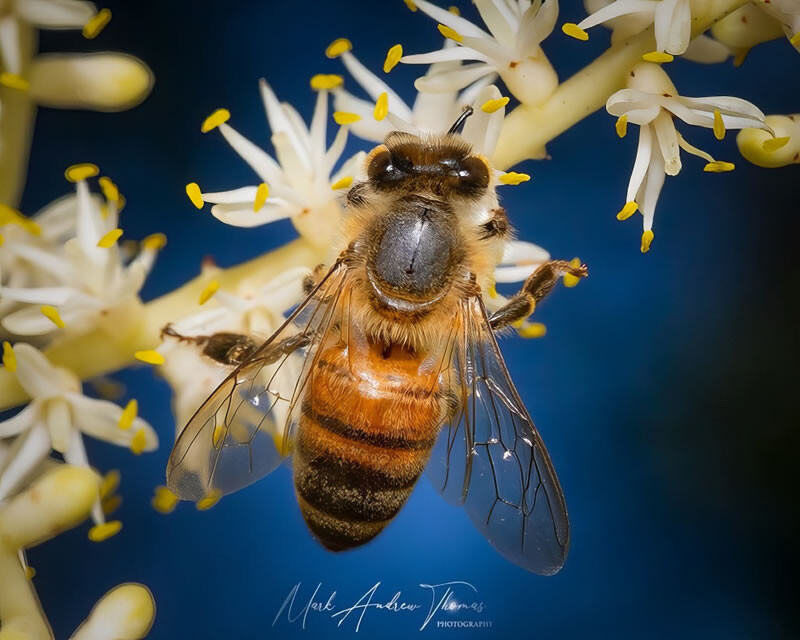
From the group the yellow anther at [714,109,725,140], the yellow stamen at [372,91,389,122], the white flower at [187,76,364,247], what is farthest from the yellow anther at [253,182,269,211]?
the yellow anther at [714,109,725,140]

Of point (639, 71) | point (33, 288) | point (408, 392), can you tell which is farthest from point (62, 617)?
point (639, 71)

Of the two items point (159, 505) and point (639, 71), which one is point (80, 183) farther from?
point (639, 71)

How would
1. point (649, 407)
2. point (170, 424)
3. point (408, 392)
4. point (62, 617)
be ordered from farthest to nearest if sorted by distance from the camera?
point (649, 407) < point (170, 424) < point (62, 617) < point (408, 392)

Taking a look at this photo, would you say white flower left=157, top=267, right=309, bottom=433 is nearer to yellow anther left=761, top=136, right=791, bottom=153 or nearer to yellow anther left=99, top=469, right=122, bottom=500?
yellow anther left=99, top=469, right=122, bottom=500

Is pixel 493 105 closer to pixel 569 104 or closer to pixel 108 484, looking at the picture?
pixel 569 104

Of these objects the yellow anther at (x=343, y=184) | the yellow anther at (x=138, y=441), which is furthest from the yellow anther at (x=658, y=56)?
the yellow anther at (x=138, y=441)

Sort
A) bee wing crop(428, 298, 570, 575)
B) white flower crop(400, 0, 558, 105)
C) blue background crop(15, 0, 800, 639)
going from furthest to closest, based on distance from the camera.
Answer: blue background crop(15, 0, 800, 639) < white flower crop(400, 0, 558, 105) < bee wing crop(428, 298, 570, 575)
